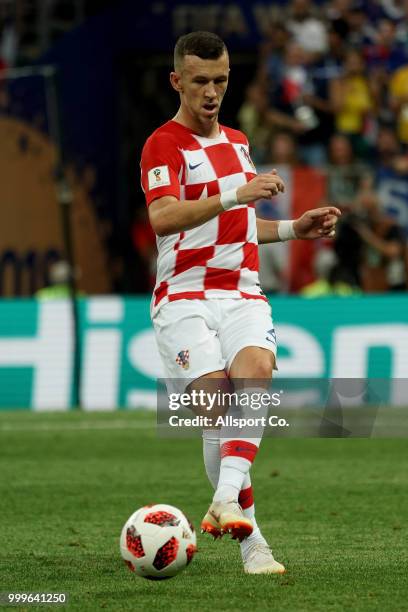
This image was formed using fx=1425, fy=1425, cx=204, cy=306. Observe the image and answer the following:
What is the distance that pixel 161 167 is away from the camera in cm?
619

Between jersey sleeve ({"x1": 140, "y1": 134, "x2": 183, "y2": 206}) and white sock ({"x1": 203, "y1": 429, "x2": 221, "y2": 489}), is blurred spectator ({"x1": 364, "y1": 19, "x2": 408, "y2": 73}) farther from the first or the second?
white sock ({"x1": 203, "y1": 429, "x2": 221, "y2": 489})

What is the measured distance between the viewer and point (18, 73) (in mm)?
16359

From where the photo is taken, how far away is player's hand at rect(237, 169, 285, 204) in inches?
231

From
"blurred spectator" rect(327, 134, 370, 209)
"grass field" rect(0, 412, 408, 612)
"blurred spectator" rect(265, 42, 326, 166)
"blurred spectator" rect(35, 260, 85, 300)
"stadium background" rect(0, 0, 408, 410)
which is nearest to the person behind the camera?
"grass field" rect(0, 412, 408, 612)

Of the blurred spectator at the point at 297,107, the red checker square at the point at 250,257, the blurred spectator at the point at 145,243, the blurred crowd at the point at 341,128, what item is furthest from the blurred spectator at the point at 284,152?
the red checker square at the point at 250,257

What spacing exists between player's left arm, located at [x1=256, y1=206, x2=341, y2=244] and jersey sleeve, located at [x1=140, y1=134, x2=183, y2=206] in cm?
61

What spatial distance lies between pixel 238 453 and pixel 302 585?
24.4 inches

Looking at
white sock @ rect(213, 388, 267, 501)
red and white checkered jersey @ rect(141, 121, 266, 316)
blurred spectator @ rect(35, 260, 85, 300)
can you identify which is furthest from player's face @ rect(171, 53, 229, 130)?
blurred spectator @ rect(35, 260, 85, 300)

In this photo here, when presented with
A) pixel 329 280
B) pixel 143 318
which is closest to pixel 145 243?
pixel 329 280

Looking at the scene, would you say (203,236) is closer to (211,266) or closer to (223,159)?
(211,266)

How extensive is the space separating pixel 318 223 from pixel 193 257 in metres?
0.59

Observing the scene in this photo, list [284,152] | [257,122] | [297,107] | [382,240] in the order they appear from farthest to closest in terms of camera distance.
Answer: [257,122], [297,107], [284,152], [382,240]

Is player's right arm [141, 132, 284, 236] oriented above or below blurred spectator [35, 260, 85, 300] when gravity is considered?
above

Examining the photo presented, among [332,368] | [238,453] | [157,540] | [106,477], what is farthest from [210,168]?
[332,368]
